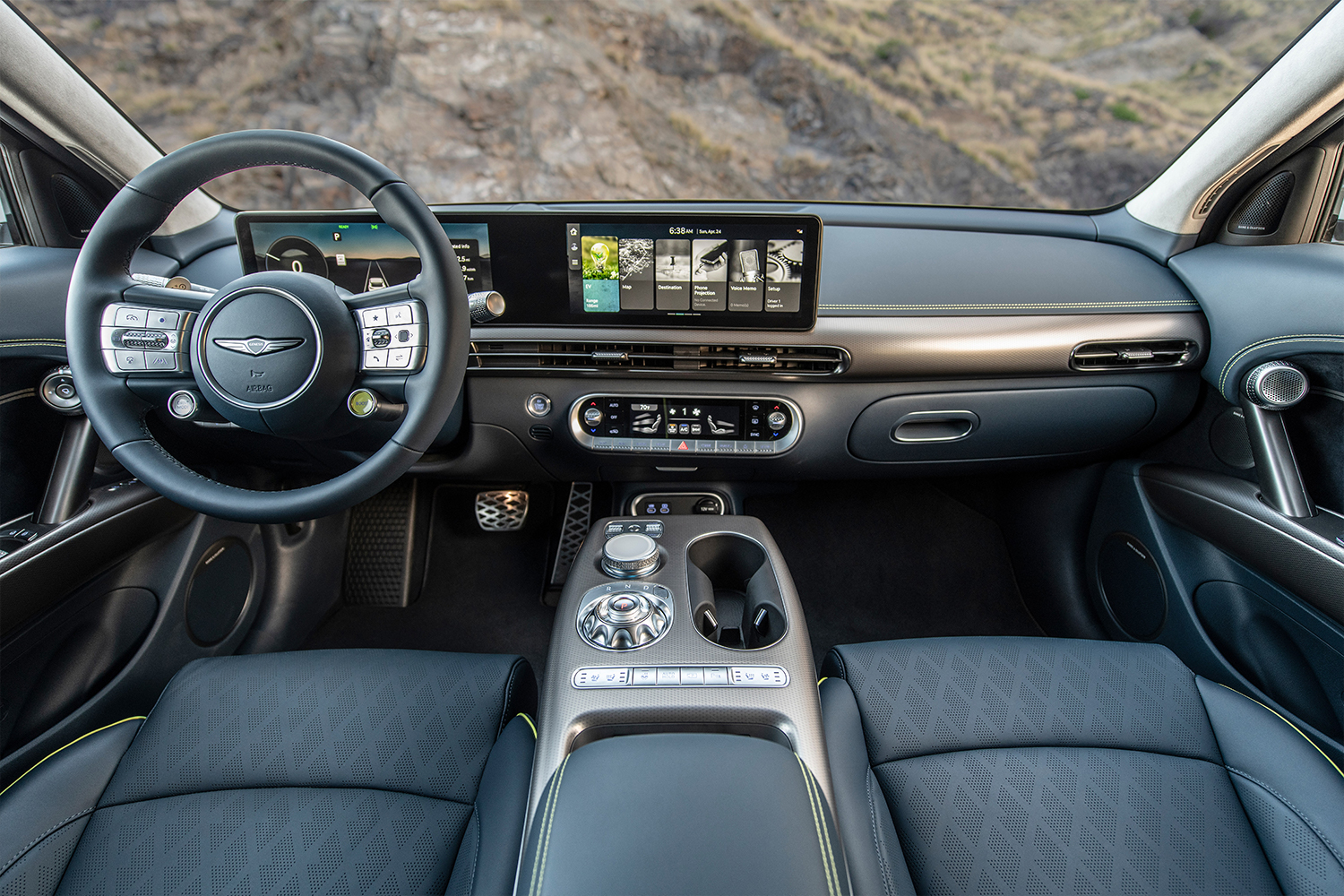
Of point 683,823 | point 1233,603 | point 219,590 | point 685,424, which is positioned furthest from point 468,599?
point 1233,603

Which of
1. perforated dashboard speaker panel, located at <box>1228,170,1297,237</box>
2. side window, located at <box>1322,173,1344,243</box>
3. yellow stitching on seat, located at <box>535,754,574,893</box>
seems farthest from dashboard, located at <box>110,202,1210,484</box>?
yellow stitching on seat, located at <box>535,754,574,893</box>

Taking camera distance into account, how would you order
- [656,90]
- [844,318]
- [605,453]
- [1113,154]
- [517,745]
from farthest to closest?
[656,90], [1113,154], [605,453], [844,318], [517,745]

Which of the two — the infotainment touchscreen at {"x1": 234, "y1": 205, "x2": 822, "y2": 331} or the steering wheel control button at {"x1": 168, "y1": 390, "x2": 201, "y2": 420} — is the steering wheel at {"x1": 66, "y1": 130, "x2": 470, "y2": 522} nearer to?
the steering wheel control button at {"x1": 168, "y1": 390, "x2": 201, "y2": 420}

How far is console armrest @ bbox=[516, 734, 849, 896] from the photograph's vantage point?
79cm

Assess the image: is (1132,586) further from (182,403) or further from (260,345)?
(182,403)

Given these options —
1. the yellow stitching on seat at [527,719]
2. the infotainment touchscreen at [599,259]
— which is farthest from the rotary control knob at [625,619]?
the infotainment touchscreen at [599,259]

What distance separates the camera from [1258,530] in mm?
1479

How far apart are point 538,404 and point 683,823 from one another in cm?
114

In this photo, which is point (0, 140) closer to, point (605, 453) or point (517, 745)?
point (605, 453)

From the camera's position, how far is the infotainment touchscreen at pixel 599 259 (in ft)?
4.75

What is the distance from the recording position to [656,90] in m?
7.62

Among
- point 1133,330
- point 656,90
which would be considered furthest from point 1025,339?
point 656,90

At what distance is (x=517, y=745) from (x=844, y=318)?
1.16 m

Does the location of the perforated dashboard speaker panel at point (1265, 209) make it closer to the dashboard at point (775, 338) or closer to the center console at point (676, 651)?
the dashboard at point (775, 338)
